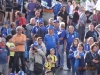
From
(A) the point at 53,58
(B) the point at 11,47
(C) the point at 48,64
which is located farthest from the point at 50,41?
(B) the point at 11,47

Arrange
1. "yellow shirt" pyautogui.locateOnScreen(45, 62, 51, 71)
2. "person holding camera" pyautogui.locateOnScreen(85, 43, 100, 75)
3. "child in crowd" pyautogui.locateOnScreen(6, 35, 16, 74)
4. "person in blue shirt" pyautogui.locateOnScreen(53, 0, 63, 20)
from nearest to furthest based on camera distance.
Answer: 1. "person holding camera" pyautogui.locateOnScreen(85, 43, 100, 75)
2. "yellow shirt" pyautogui.locateOnScreen(45, 62, 51, 71)
3. "child in crowd" pyautogui.locateOnScreen(6, 35, 16, 74)
4. "person in blue shirt" pyautogui.locateOnScreen(53, 0, 63, 20)

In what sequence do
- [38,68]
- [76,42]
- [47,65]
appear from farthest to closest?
[76,42] → [47,65] → [38,68]

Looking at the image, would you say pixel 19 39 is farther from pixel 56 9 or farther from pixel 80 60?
pixel 56 9

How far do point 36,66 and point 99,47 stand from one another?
2.73 m

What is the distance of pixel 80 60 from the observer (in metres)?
15.1

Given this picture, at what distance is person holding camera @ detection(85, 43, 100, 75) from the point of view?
1463 cm

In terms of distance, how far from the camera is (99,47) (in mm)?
16266

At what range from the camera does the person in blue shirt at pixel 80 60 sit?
591 inches

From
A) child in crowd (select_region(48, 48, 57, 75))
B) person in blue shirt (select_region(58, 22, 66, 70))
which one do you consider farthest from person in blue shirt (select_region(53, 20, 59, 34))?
child in crowd (select_region(48, 48, 57, 75))

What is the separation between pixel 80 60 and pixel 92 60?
60 cm

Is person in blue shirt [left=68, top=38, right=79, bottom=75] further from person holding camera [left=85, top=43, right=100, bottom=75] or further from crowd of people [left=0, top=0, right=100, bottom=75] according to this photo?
person holding camera [left=85, top=43, right=100, bottom=75]

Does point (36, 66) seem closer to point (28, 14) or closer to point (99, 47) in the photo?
point (99, 47)

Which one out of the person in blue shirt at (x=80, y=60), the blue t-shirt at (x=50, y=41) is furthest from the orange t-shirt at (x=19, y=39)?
the person in blue shirt at (x=80, y=60)

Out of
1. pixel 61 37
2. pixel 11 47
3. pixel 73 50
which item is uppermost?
pixel 61 37
